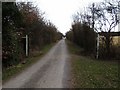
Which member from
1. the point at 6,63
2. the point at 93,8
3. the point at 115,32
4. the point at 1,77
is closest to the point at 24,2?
the point at 93,8

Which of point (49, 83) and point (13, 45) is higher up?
point (13, 45)

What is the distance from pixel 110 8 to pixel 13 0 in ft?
46.4

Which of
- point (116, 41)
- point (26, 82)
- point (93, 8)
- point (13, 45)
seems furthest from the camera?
point (93, 8)

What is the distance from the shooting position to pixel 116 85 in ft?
41.9

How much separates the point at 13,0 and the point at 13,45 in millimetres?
3810

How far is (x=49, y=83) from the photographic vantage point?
13398 millimetres

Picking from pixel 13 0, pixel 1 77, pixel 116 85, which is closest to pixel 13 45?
pixel 13 0

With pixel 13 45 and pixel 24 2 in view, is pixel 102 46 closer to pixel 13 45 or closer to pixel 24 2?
pixel 24 2

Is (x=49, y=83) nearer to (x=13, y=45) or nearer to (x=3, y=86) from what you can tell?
(x=3, y=86)

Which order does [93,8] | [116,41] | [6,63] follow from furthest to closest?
[93,8] → [116,41] → [6,63]

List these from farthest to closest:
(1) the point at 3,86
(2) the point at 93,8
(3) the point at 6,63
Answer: (2) the point at 93,8 → (3) the point at 6,63 → (1) the point at 3,86

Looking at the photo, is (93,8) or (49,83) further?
(93,8)

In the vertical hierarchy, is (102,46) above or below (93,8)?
below

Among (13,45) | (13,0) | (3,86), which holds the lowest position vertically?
(3,86)
